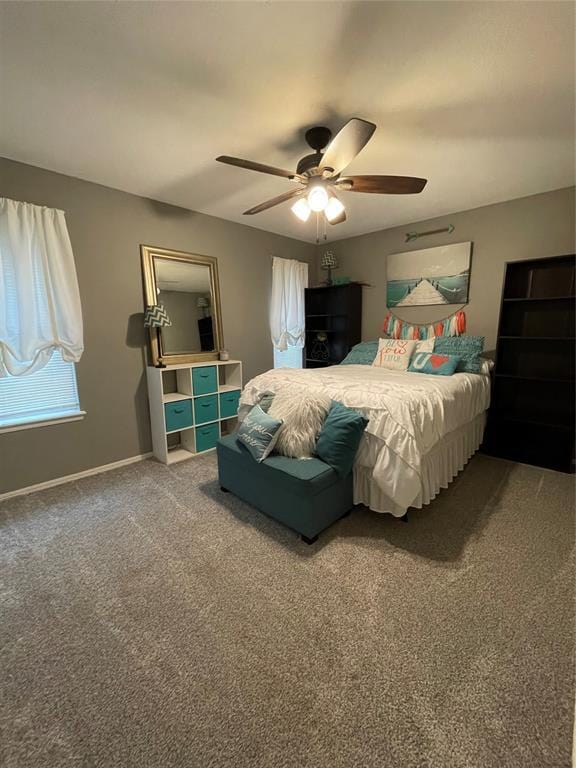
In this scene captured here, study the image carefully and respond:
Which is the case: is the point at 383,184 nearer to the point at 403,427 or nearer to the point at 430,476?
the point at 403,427

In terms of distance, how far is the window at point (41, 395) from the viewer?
258cm

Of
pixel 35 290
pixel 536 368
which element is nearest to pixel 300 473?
pixel 35 290

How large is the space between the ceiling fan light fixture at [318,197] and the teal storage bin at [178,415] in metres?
2.19

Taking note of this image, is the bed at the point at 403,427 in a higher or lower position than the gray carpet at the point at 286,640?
higher

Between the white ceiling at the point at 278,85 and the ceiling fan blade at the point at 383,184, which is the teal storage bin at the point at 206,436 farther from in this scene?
the ceiling fan blade at the point at 383,184

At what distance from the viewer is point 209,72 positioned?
162cm

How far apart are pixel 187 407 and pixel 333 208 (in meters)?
2.28

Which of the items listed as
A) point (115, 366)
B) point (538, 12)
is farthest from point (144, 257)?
point (538, 12)

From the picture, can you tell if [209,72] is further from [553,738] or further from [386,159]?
[553,738]

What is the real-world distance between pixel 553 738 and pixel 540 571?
0.87m

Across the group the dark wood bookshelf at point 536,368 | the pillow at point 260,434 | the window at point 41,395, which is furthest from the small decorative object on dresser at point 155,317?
the dark wood bookshelf at point 536,368

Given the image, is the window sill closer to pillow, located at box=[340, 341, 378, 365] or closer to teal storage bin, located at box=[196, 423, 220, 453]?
teal storage bin, located at box=[196, 423, 220, 453]

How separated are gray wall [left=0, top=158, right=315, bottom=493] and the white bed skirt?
2.29 metres

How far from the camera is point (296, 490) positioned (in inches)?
77.0
